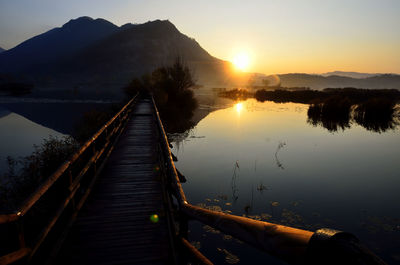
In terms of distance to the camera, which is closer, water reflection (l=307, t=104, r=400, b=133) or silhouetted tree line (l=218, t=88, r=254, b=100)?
water reflection (l=307, t=104, r=400, b=133)

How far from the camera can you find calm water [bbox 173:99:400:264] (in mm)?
6918

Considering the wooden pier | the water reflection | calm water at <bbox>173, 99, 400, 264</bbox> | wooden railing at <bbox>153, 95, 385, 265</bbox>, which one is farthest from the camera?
the water reflection

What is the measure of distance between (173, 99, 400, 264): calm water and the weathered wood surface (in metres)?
2.07

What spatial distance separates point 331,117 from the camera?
28.7 meters

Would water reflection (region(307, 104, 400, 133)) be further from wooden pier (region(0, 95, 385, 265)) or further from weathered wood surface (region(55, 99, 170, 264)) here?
wooden pier (region(0, 95, 385, 265))

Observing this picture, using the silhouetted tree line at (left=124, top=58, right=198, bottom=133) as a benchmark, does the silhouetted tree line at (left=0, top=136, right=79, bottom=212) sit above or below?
below

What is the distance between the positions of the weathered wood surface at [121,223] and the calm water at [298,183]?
207 cm

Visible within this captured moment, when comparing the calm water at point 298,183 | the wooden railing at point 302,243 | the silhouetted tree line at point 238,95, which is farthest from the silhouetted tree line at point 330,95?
the wooden railing at point 302,243

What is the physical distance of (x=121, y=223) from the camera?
15.4ft

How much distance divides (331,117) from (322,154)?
1623 cm

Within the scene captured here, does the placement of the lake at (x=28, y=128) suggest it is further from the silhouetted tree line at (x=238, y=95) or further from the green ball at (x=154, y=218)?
the silhouetted tree line at (x=238, y=95)

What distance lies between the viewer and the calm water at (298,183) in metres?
6.92

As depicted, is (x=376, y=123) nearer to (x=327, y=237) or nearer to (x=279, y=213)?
(x=279, y=213)

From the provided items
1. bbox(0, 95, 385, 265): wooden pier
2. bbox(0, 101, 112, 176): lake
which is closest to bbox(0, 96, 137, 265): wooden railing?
bbox(0, 95, 385, 265): wooden pier
